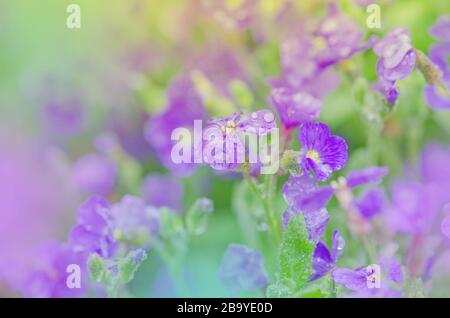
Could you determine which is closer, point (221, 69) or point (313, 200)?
point (313, 200)

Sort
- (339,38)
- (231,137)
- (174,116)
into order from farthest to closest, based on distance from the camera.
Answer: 1. (174,116)
2. (339,38)
3. (231,137)

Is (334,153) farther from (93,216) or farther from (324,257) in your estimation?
(93,216)

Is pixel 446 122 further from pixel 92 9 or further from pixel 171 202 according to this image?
pixel 92 9

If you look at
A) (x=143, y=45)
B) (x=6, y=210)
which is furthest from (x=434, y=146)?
(x=6, y=210)

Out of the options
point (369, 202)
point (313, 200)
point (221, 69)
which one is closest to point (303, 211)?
point (313, 200)

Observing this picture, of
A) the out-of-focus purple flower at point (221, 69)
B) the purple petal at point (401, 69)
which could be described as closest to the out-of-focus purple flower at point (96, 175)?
the out-of-focus purple flower at point (221, 69)
